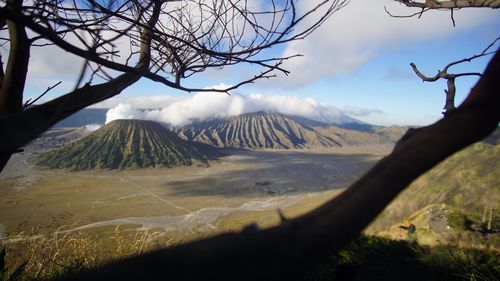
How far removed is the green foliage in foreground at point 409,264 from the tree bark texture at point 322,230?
249 centimetres

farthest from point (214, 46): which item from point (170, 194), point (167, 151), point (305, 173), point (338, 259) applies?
point (167, 151)

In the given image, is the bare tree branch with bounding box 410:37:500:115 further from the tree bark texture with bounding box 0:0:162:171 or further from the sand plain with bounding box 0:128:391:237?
the sand plain with bounding box 0:128:391:237

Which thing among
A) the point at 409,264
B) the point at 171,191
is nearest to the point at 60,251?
the point at 409,264

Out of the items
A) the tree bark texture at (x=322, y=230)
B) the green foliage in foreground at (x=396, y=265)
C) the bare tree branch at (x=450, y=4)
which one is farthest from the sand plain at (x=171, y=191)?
the tree bark texture at (x=322, y=230)

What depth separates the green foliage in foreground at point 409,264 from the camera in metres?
3.44

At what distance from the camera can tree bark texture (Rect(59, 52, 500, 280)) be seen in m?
0.78

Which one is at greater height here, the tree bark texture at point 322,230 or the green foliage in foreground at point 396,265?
the tree bark texture at point 322,230

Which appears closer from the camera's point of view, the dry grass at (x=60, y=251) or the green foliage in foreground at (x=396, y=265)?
the green foliage in foreground at (x=396, y=265)

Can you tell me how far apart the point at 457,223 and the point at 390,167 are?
5158mm

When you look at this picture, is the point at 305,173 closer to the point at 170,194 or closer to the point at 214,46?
the point at 170,194

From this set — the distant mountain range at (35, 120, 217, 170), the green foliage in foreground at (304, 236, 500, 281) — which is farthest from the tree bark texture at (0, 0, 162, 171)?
the distant mountain range at (35, 120, 217, 170)

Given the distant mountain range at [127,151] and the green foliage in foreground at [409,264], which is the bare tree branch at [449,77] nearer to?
the green foliage in foreground at [409,264]

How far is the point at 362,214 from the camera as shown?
3.12 feet

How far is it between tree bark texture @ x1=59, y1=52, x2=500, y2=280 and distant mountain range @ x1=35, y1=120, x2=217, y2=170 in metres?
111
